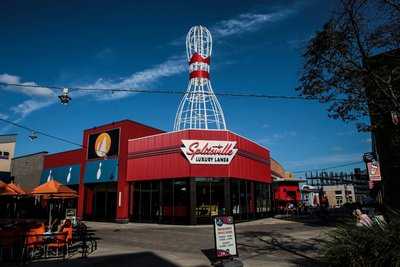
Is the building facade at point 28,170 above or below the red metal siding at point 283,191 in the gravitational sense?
above

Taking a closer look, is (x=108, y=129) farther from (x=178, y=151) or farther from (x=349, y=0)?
(x=349, y=0)

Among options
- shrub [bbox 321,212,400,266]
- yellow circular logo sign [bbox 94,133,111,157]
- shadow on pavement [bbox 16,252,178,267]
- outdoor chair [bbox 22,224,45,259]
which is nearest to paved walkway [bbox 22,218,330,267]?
shadow on pavement [bbox 16,252,178,267]

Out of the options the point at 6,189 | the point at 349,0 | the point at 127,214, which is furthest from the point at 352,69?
the point at 127,214

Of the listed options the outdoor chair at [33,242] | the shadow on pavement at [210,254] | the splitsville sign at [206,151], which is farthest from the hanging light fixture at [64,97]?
the splitsville sign at [206,151]

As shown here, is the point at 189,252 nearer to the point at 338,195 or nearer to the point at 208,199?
the point at 208,199

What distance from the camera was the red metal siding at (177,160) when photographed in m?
26.1

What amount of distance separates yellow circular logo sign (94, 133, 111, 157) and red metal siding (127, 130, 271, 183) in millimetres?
2838

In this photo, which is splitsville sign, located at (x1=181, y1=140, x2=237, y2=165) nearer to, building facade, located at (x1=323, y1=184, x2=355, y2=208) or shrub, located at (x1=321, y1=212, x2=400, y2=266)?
shrub, located at (x1=321, y1=212, x2=400, y2=266)

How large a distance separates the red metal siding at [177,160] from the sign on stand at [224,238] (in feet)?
48.8

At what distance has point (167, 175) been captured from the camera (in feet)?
88.4

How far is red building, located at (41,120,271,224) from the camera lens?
25.9m

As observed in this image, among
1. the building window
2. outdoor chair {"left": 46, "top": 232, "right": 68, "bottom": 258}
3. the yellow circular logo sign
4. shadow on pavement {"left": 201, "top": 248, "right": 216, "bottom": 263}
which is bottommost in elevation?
shadow on pavement {"left": 201, "top": 248, "right": 216, "bottom": 263}

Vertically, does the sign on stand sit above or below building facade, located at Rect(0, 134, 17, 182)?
below

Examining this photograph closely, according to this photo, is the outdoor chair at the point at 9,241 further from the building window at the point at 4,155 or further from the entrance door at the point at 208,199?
the building window at the point at 4,155
